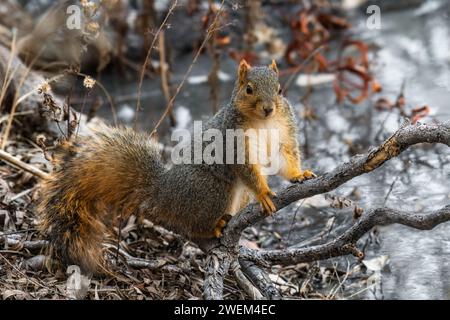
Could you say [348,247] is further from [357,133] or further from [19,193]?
[357,133]

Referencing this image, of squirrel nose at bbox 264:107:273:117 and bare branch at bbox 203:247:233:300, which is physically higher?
squirrel nose at bbox 264:107:273:117

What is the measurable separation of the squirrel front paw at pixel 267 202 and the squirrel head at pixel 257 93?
0.31 metres

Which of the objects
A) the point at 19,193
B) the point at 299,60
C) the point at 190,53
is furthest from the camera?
the point at 190,53

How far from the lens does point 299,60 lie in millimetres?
5867

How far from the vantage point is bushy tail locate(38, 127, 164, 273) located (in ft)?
10.1

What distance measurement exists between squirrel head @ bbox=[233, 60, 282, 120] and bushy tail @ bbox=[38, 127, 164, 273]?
493 mm

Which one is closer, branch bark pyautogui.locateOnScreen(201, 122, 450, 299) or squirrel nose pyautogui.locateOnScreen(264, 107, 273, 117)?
branch bark pyautogui.locateOnScreen(201, 122, 450, 299)

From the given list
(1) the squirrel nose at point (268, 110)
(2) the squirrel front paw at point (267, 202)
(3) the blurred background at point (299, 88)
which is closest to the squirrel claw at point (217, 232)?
(2) the squirrel front paw at point (267, 202)

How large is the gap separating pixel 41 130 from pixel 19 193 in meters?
0.69

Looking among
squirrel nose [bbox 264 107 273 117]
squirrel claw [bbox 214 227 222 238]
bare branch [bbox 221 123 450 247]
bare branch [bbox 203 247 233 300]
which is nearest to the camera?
bare branch [bbox 221 123 450 247]

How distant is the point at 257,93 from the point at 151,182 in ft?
2.04

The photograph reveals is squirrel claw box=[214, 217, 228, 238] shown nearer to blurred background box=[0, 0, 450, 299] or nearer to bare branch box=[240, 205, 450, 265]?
bare branch box=[240, 205, 450, 265]

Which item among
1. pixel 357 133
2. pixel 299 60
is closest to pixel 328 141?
pixel 357 133

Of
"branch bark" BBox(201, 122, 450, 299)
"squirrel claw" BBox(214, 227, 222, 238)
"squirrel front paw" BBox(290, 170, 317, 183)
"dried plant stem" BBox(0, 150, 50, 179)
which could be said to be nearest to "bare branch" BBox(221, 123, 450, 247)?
"branch bark" BBox(201, 122, 450, 299)
